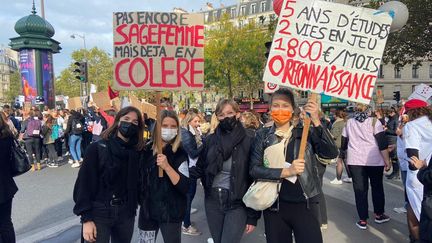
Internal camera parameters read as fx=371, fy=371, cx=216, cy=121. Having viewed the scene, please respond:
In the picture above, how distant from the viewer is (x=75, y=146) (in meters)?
11.7

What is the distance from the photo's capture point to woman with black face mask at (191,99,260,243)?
11.1 ft

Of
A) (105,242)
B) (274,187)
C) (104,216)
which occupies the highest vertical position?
(274,187)

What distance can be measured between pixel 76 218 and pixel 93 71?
4977cm

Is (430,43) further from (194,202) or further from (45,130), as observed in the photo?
(45,130)

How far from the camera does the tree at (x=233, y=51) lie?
37.7 metres

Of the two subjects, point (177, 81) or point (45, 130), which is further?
point (45, 130)

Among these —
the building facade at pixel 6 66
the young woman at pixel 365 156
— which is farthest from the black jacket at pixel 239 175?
the building facade at pixel 6 66

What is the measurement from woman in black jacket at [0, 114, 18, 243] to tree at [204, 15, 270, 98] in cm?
3475

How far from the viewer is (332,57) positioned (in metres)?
3.23

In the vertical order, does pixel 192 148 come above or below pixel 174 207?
above

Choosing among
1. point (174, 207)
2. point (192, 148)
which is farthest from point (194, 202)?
point (174, 207)

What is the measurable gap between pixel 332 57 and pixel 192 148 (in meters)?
2.16

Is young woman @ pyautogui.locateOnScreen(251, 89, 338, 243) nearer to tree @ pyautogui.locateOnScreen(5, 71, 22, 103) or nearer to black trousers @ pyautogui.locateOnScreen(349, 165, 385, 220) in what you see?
black trousers @ pyautogui.locateOnScreen(349, 165, 385, 220)

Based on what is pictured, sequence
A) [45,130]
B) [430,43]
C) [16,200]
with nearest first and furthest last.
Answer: [16,200]
[45,130]
[430,43]
